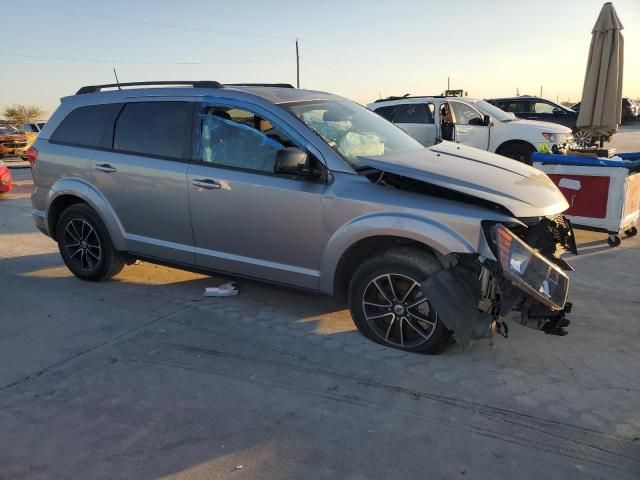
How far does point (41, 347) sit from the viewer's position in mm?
3906

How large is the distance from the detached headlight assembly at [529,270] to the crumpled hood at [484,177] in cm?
19

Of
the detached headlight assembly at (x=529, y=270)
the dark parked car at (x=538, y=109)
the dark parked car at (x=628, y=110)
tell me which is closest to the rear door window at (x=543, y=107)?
the dark parked car at (x=538, y=109)

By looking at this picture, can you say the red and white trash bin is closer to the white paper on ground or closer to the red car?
the white paper on ground

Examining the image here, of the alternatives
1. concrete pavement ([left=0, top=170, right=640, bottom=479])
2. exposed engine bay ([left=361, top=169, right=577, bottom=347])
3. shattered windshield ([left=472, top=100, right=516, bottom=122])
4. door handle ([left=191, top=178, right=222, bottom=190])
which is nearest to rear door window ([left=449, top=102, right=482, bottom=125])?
shattered windshield ([left=472, top=100, right=516, bottom=122])

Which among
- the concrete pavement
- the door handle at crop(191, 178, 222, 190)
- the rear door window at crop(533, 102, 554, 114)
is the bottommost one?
the concrete pavement

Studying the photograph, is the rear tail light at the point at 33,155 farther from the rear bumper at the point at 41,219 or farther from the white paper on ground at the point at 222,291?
the white paper on ground at the point at 222,291

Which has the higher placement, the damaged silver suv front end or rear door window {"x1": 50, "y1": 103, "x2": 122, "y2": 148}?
rear door window {"x1": 50, "y1": 103, "x2": 122, "y2": 148}

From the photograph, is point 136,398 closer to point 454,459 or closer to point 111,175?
point 454,459

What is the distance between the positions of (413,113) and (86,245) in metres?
8.40

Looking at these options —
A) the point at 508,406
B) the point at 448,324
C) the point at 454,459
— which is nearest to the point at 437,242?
the point at 448,324

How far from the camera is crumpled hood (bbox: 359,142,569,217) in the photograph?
3.37 metres

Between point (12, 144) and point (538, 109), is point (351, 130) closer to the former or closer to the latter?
point (538, 109)

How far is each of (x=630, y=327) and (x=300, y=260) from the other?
105 inches

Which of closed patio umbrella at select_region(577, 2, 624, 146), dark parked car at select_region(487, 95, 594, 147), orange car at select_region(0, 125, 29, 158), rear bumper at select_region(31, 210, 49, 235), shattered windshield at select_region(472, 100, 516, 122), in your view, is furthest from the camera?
orange car at select_region(0, 125, 29, 158)
